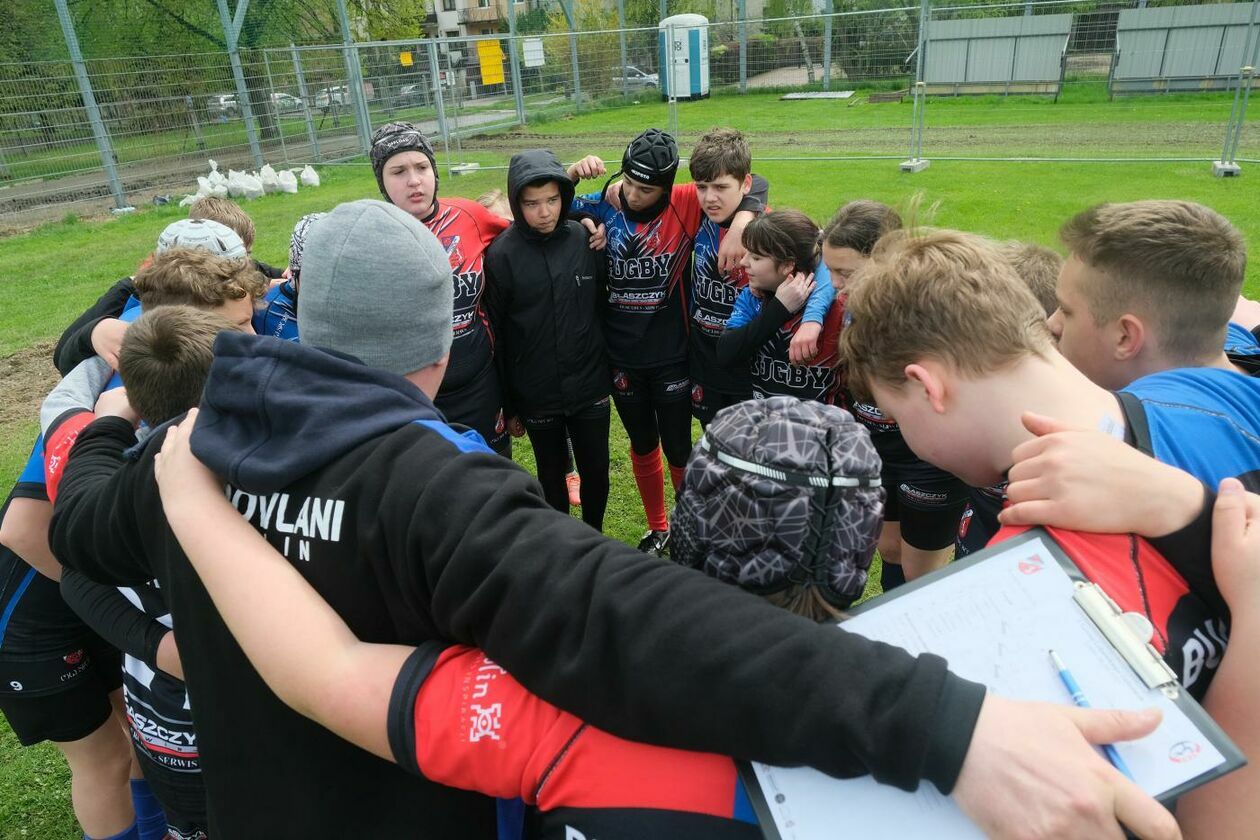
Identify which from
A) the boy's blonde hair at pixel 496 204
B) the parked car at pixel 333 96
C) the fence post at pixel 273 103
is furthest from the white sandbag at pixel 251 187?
the boy's blonde hair at pixel 496 204

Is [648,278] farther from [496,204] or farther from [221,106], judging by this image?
[221,106]

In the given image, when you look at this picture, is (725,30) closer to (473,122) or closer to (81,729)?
(473,122)

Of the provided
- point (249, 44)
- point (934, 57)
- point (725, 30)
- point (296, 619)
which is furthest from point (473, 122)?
point (296, 619)

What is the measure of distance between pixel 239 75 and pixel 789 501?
19505 mm

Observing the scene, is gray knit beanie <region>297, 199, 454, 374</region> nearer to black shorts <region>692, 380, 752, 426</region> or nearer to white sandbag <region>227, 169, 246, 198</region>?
black shorts <region>692, 380, 752, 426</region>

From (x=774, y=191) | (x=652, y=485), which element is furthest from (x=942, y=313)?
(x=774, y=191)

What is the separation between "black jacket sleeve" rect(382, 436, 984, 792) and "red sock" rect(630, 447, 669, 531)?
343 cm

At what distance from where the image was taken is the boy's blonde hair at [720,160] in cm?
388

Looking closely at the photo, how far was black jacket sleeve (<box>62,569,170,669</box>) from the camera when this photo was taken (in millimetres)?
2043

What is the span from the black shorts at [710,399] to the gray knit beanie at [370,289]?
108 inches

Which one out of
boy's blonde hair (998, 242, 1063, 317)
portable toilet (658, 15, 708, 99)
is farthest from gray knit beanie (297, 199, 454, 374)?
portable toilet (658, 15, 708, 99)

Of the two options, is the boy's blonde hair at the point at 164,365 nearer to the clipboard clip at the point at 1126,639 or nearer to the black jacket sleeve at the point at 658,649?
the black jacket sleeve at the point at 658,649

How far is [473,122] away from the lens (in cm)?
1902

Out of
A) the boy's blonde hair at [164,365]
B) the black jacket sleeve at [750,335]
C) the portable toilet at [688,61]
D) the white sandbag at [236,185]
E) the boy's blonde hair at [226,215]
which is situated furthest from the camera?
the portable toilet at [688,61]
